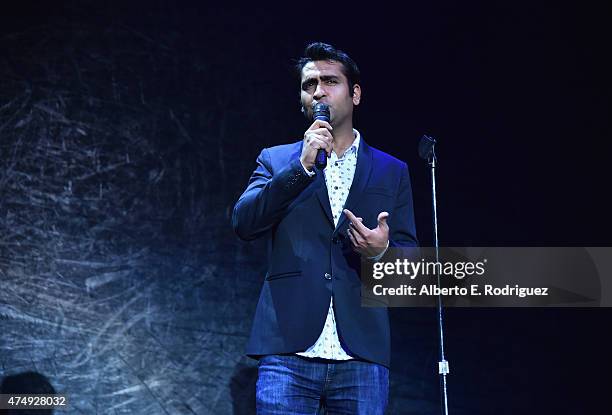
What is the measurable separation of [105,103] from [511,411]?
191cm

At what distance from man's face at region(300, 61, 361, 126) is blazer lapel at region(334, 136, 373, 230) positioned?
111mm

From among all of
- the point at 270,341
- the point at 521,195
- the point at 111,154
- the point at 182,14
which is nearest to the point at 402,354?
the point at 521,195

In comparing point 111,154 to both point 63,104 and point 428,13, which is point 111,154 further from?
point 428,13

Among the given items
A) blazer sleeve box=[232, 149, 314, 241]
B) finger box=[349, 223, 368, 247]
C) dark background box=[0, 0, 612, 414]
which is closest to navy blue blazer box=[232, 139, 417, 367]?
blazer sleeve box=[232, 149, 314, 241]

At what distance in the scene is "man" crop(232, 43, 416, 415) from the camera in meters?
1.78

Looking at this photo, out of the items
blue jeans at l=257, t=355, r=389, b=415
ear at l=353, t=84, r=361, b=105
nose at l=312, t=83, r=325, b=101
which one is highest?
ear at l=353, t=84, r=361, b=105

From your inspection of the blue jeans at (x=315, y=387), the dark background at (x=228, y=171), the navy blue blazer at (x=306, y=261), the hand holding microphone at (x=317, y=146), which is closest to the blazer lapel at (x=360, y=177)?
the navy blue blazer at (x=306, y=261)

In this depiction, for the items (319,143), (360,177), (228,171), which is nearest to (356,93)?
(360,177)

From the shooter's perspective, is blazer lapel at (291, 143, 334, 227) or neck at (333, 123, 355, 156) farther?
neck at (333, 123, 355, 156)

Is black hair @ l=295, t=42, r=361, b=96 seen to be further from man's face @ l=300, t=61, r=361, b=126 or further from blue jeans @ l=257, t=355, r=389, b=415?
blue jeans @ l=257, t=355, r=389, b=415

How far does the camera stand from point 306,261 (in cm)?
187

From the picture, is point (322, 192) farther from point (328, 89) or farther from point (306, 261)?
point (328, 89)

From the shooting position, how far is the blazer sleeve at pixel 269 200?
1784mm

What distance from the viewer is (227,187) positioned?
280 centimetres
